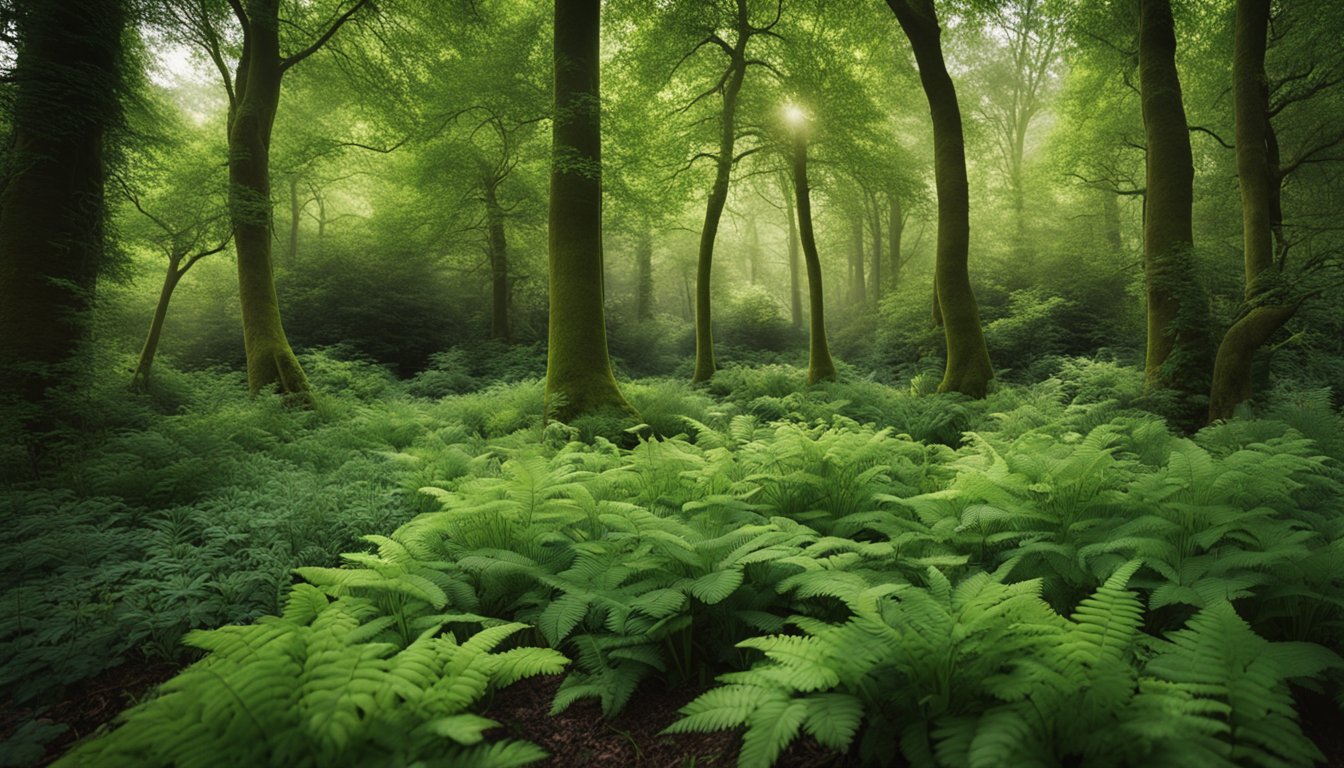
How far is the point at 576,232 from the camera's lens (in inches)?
291

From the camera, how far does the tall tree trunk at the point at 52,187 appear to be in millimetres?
5656

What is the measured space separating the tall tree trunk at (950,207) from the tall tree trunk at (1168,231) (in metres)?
2.43

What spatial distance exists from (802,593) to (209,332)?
2104cm

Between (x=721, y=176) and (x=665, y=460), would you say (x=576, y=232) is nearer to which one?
(x=665, y=460)

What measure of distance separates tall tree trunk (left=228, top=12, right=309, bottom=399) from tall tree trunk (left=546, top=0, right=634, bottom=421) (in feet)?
17.1

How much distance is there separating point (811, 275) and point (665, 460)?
11144 millimetres

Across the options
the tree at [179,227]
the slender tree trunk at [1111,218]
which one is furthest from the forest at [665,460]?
the slender tree trunk at [1111,218]

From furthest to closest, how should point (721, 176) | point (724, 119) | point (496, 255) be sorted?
1. point (496, 255)
2. point (721, 176)
3. point (724, 119)

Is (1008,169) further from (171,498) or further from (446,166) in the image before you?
Answer: (171,498)

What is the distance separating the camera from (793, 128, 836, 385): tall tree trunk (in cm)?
1319

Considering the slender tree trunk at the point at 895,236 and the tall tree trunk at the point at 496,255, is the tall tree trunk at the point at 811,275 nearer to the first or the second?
the tall tree trunk at the point at 496,255

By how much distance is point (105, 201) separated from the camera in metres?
6.83

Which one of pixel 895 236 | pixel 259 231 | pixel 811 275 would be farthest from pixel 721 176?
pixel 895 236

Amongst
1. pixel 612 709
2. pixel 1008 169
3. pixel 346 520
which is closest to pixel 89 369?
pixel 346 520
